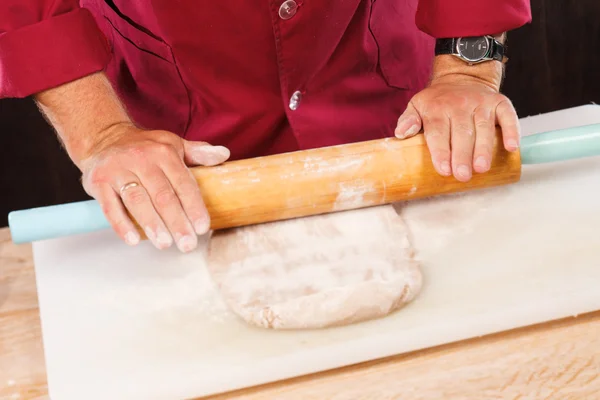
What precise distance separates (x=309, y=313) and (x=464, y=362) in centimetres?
20

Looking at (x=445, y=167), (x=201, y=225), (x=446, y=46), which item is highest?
(x=446, y=46)

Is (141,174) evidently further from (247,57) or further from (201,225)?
(247,57)

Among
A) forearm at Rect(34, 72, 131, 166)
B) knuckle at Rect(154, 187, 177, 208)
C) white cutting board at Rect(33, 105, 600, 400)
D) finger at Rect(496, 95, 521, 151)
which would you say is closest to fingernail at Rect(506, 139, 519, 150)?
finger at Rect(496, 95, 521, 151)

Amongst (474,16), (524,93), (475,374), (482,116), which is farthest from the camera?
(524,93)

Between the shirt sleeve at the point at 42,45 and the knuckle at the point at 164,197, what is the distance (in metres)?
0.29

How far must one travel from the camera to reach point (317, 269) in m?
0.95

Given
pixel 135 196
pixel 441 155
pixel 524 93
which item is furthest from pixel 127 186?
pixel 524 93

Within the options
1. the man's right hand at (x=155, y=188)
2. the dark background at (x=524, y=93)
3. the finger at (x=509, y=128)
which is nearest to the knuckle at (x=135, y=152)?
the man's right hand at (x=155, y=188)

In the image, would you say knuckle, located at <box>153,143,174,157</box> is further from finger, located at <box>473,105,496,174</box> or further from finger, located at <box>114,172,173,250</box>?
finger, located at <box>473,105,496,174</box>

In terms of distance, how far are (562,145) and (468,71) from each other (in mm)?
220

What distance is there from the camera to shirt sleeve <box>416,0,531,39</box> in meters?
1.18

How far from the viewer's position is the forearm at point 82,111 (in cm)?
111

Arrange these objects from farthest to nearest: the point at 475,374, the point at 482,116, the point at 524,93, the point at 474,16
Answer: the point at 524,93 → the point at 474,16 → the point at 482,116 → the point at 475,374

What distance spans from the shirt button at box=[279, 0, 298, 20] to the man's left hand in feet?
0.81
